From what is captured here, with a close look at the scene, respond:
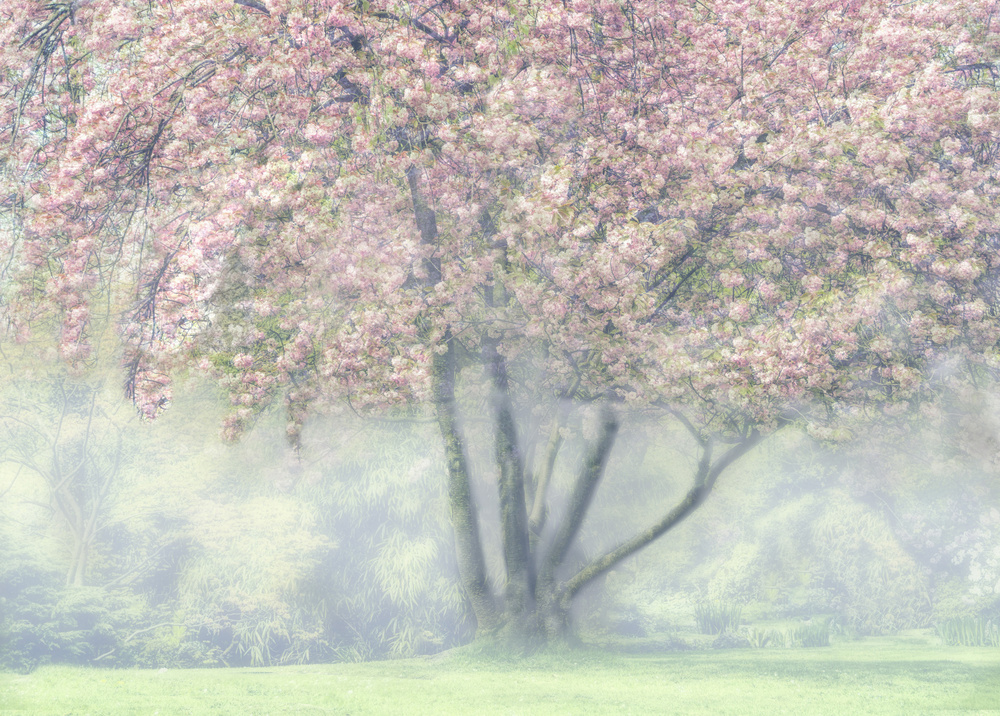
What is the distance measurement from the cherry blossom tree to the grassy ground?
3.78 meters

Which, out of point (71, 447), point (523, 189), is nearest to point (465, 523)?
point (523, 189)

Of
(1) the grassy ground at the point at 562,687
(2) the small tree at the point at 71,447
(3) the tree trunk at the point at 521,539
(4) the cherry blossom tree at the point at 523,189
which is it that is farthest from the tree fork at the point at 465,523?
(2) the small tree at the point at 71,447

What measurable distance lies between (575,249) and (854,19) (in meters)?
4.36

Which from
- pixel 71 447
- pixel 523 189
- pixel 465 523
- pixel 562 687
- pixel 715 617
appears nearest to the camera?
pixel 523 189

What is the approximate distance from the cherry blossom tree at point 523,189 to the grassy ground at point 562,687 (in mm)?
3781

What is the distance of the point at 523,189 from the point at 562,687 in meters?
6.62

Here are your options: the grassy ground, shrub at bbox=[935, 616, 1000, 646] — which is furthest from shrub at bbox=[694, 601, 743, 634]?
shrub at bbox=[935, 616, 1000, 646]

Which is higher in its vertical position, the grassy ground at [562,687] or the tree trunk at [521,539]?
the tree trunk at [521,539]

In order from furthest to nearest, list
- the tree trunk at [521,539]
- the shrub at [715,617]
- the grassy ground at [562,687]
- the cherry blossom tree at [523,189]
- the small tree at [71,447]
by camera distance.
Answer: the small tree at [71,447]
the shrub at [715,617]
the tree trunk at [521,539]
the grassy ground at [562,687]
the cherry blossom tree at [523,189]

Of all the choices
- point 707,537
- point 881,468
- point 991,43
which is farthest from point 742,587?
point 991,43

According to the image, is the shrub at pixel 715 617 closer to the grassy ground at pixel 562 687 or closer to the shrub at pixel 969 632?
the grassy ground at pixel 562 687

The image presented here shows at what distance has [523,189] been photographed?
9.79 metres

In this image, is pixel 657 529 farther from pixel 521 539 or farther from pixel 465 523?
pixel 465 523

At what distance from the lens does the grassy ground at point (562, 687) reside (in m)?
10.2
